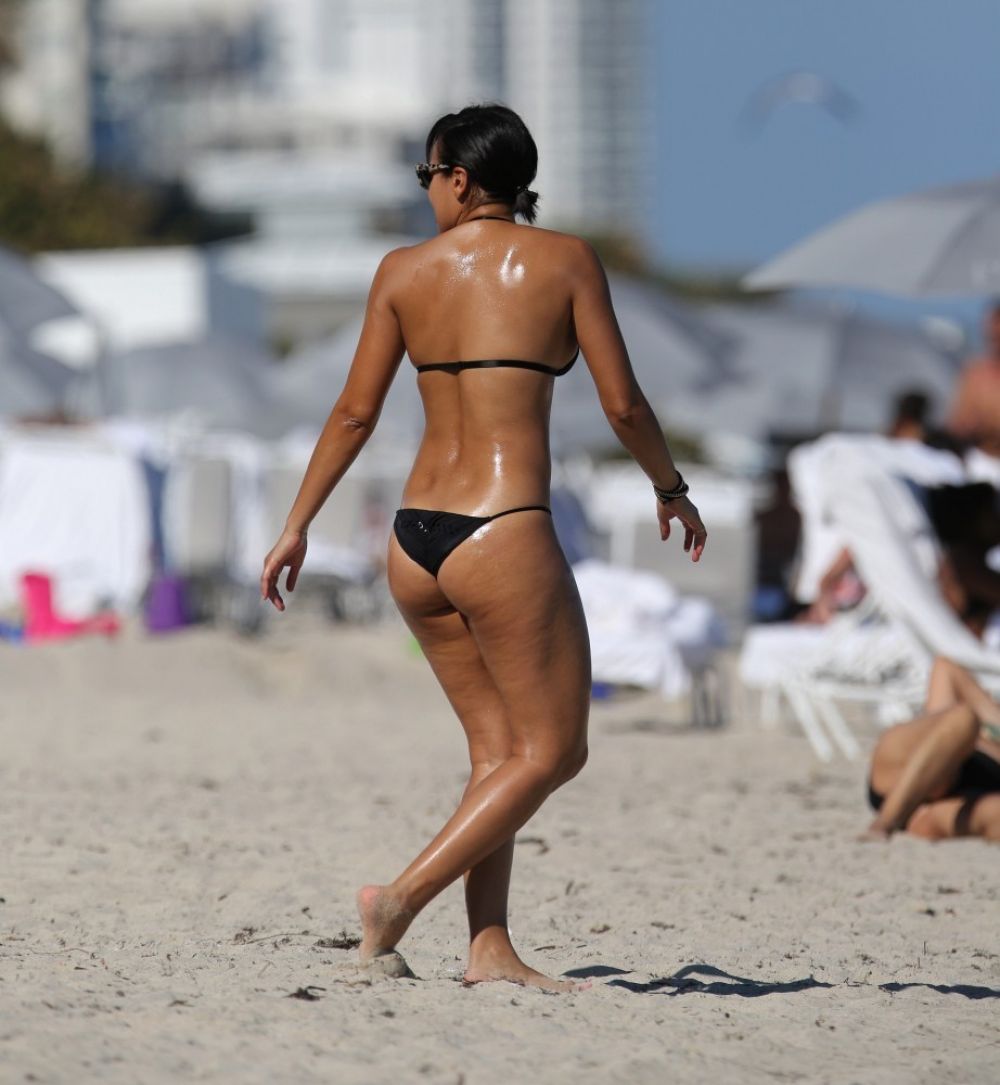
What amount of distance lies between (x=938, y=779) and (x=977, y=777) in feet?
0.49

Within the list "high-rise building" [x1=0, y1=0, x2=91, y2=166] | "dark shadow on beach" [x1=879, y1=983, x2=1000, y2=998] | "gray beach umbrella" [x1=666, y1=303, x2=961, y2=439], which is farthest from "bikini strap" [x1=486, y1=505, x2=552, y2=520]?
"high-rise building" [x1=0, y1=0, x2=91, y2=166]

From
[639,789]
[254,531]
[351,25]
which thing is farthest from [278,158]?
[639,789]

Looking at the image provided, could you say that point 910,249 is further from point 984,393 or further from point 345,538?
point 345,538

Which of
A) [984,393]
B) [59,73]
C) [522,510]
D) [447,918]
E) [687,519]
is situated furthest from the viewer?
[59,73]

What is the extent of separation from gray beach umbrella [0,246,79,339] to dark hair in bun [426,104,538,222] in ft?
35.2

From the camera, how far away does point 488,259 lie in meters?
3.66

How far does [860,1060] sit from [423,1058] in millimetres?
719

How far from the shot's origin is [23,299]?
46.1 feet

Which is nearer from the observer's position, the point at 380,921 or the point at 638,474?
the point at 380,921

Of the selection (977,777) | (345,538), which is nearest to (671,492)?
(977,777)

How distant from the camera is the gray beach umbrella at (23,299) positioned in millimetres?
14023

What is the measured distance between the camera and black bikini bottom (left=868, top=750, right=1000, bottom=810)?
18.9 ft

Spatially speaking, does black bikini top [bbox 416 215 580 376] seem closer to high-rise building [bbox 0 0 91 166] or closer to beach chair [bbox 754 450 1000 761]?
beach chair [bbox 754 450 1000 761]

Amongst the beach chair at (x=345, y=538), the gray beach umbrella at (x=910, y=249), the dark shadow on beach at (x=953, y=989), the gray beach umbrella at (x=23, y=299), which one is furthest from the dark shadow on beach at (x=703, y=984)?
the gray beach umbrella at (x=23, y=299)
